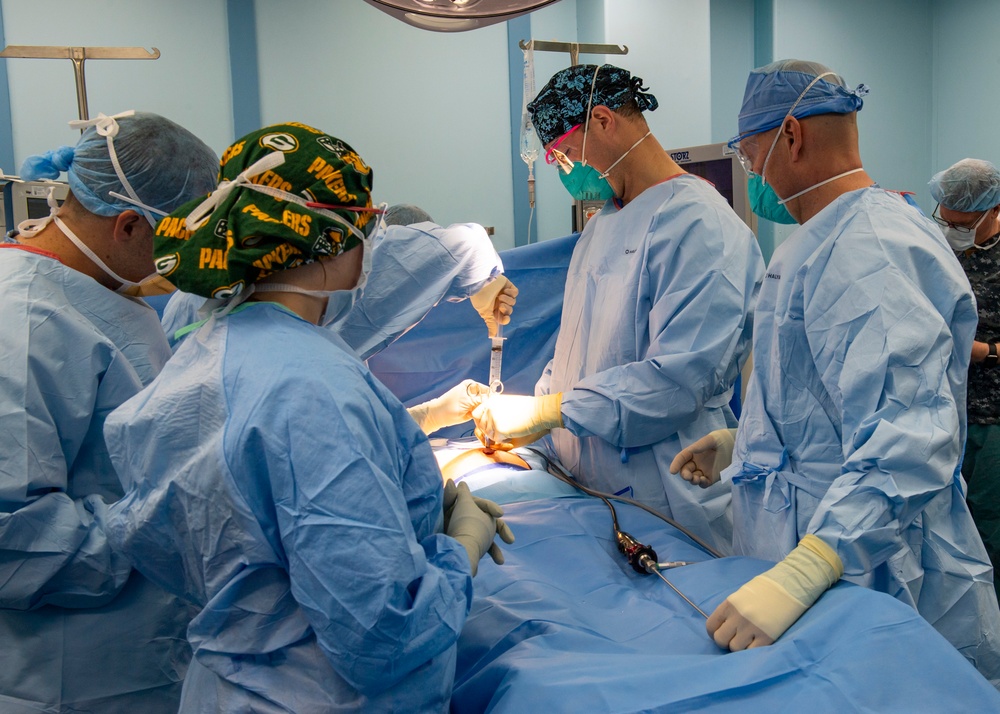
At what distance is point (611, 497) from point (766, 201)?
75 cm

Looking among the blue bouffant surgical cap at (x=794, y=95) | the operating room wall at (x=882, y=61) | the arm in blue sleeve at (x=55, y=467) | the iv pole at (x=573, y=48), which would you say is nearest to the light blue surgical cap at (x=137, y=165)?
the arm in blue sleeve at (x=55, y=467)

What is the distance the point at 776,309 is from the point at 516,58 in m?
3.58

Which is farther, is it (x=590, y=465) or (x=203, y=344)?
(x=590, y=465)

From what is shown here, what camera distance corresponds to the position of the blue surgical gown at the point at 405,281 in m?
1.93

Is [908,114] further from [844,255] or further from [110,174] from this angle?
[110,174]

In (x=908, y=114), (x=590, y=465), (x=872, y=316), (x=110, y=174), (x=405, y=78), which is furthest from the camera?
(x=908, y=114)

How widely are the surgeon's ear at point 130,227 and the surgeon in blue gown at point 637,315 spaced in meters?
0.94

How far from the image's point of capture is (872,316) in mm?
1237

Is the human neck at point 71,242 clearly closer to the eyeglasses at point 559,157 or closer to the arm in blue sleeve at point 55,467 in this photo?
the arm in blue sleeve at point 55,467

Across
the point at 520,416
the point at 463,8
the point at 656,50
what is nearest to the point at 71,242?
the point at 463,8

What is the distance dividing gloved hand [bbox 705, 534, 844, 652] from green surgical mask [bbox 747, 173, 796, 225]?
0.84 m

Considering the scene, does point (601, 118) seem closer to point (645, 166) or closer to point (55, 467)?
point (645, 166)

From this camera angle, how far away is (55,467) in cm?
120

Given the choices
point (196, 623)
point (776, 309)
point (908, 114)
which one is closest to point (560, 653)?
point (196, 623)
